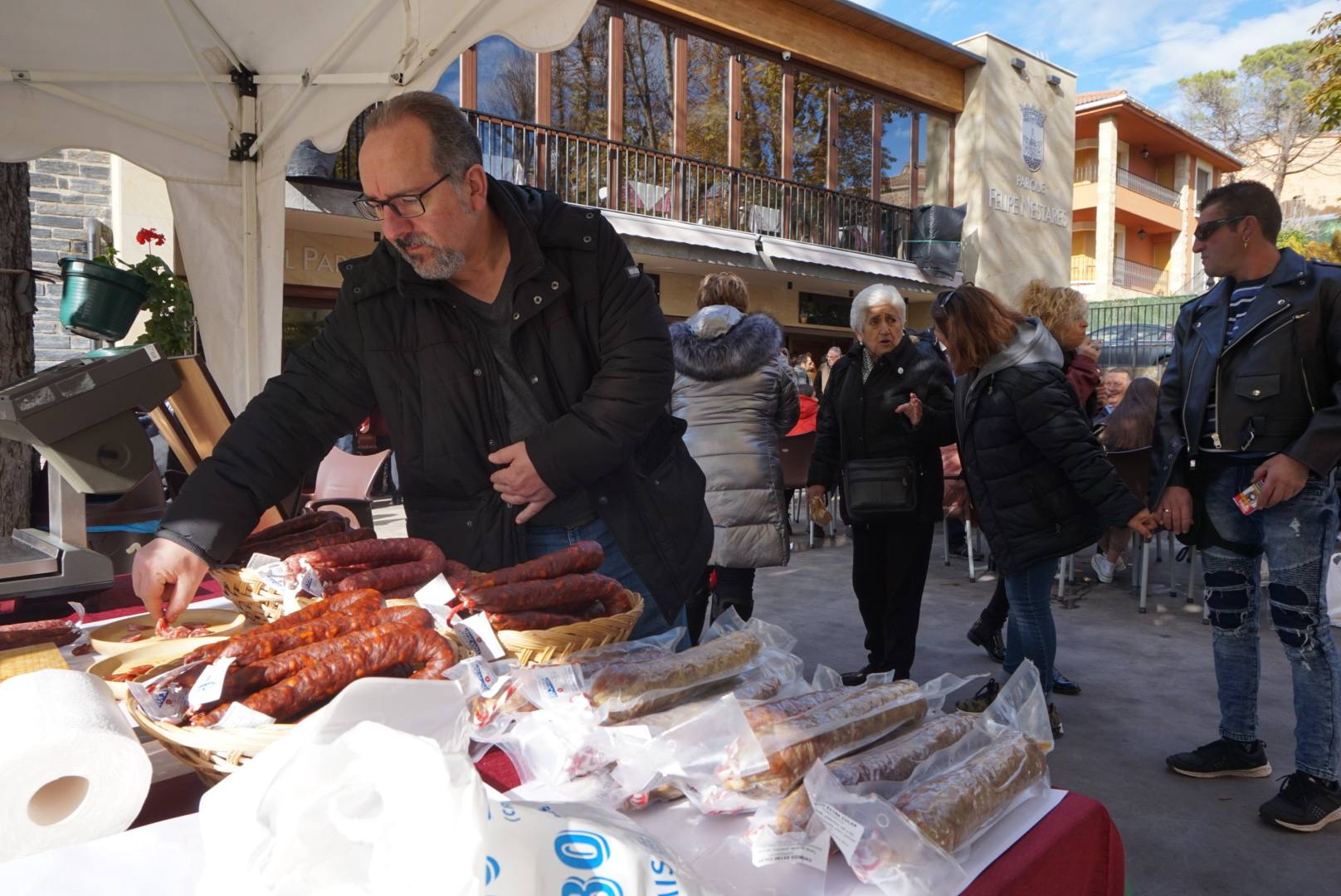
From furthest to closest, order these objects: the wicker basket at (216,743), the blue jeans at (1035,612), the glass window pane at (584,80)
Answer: the glass window pane at (584,80)
the blue jeans at (1035,612)
the wicker basket at (216,743)

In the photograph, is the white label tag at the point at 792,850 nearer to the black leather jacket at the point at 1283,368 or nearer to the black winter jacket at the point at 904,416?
the black leather jacket at the point at 1283,368

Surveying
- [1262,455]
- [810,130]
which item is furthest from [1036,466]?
[810,130]

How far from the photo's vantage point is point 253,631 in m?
1.39

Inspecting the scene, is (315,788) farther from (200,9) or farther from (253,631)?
(200,9)

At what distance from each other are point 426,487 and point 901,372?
264 cm

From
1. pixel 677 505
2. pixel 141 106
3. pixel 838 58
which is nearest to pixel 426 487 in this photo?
pixel 677 505

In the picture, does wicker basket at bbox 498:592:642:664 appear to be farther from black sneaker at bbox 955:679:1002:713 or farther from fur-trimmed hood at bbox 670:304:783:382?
black sneaker at bbox 955:679:1002:713

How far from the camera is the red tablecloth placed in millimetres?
1073

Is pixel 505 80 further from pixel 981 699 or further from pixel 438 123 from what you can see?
pixel 438 123

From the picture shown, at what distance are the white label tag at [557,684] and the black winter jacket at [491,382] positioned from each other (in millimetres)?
833

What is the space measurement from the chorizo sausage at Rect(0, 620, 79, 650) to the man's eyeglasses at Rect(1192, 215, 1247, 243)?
3.57m

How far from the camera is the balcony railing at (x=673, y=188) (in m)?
12.4

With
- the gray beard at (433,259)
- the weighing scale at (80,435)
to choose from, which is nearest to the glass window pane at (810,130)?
the gray beard at (433,259)

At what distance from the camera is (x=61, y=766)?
90cm
